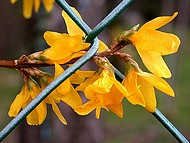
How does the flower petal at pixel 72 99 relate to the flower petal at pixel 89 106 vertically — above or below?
above

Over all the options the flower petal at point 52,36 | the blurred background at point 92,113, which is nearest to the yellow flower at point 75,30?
the flower petal at point 52,36

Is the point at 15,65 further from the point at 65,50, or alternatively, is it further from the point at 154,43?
the point at 154,43

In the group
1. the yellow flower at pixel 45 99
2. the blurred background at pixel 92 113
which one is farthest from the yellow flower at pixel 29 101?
the blurred background at pixel 92 113

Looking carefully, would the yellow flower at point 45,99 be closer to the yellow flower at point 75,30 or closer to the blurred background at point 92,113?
the yellow flower at point 75,30

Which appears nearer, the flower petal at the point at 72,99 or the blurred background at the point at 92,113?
the flower petal at the point at 72,99

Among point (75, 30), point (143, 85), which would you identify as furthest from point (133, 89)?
point (75, 30)

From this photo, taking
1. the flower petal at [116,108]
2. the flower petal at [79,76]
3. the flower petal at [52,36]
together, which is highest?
the flower petal at [52,36]
